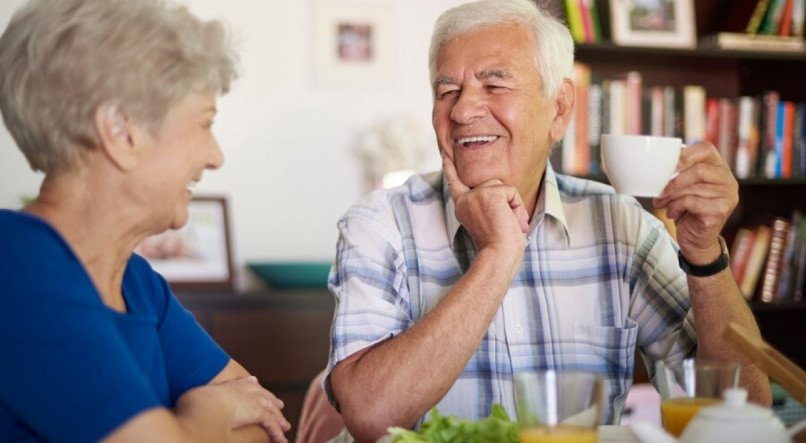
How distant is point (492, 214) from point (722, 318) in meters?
0.43

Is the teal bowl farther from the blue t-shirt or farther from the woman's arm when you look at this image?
the blue t-shirt

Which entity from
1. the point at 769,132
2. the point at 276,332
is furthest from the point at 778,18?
the point at 276,332

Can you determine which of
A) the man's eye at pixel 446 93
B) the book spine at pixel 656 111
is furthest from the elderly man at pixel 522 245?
the book spine at pixel 656 111

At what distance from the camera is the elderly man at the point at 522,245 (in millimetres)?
1710

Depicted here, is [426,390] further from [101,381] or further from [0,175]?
[0,175]

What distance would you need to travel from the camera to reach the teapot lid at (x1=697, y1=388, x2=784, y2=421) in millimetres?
1038

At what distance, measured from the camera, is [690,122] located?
3783 millimetres

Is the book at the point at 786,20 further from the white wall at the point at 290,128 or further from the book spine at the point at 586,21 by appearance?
the white wall at the point at 290,128

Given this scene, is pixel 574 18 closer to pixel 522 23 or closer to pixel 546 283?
pixel 522 23

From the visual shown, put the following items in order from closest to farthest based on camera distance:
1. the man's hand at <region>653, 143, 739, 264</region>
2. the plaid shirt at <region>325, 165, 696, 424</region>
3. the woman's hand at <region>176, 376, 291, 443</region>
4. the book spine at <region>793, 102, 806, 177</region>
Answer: the woman's hand at <region>176, 376, 291, 443</region> < the man's hand at <region>653, 143, 739, 264</region> < the plaid shirt at <region>325, 165, 696, 424</region> < the book spine at <region>793, 102, 806, 177</region>

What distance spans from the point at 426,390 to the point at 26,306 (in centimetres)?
68

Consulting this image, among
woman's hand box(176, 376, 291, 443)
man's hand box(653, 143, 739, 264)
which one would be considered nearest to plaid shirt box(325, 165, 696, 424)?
man's hand box(653, 143, 739, 264)

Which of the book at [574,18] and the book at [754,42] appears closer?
the book at [574,18]

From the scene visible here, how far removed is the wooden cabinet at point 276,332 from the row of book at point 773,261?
5.31ft
